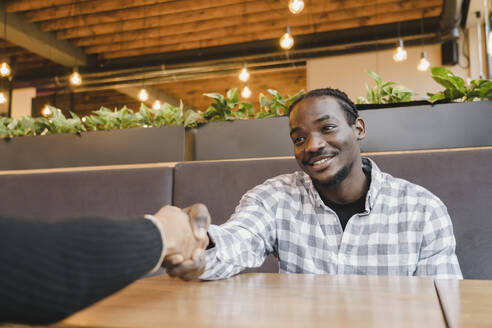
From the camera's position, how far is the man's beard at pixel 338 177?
1.32 metres

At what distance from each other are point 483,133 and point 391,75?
16.7ft

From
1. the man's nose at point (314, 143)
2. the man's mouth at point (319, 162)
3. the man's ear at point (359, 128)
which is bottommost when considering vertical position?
the man's mouth at point (319, 162)

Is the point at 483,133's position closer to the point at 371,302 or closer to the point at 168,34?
the point at 371,302

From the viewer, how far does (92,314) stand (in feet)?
1.78

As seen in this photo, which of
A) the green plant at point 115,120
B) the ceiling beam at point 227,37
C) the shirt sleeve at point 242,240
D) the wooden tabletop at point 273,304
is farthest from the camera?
the ceiling beam at point 227,37

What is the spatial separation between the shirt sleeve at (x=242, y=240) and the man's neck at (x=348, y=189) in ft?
0.65

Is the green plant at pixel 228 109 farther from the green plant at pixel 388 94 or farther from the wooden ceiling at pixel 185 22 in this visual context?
the wooden ceiling at pixel 185 22

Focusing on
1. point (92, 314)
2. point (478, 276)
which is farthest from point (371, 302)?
point (478, 276)

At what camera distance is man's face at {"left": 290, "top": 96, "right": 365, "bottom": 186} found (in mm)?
1313

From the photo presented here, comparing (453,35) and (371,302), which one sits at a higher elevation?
(453,35)

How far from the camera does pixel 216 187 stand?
1.73 metres

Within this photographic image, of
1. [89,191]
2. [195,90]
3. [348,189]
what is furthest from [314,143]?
[195,90]

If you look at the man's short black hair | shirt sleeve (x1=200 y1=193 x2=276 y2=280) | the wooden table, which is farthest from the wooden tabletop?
the man's short black hair

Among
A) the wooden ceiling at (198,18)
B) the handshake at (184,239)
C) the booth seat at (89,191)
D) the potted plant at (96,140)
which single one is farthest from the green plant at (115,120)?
the wooden ceiling at (198,18)
